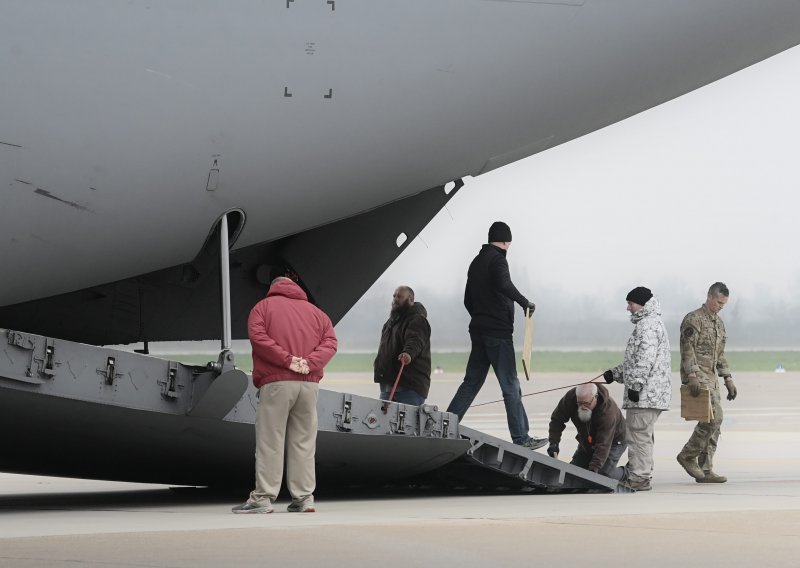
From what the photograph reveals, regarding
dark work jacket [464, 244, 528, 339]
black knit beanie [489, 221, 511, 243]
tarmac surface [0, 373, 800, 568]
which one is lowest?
tarmac surface [0, 373, 800, 568]

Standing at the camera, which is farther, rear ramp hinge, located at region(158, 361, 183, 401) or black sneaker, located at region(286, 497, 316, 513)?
black sneaker, located at region(286, 497, 316, 513)

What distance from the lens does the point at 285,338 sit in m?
8.36

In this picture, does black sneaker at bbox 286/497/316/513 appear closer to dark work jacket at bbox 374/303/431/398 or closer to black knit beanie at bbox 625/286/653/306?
dark work jacket at bbox 374/303/431/398

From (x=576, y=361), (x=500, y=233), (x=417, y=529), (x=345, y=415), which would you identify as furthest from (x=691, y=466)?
(x=576, y=361)

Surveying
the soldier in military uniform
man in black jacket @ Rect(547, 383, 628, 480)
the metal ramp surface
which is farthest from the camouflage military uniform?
the metal ramp surface

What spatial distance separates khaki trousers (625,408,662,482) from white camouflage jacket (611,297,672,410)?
0.09m

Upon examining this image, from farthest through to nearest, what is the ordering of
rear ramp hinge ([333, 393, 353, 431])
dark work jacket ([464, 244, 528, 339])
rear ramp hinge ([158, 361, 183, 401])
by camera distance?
1. dark work jacket ([464, 244, 528, 339])
2. rear ramp hinge ([333, 393, 353, 431])
3. rear ramp hinge ([158, 361, 183, 401])

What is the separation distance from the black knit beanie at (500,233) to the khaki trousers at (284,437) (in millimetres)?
2746

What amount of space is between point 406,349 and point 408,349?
19 millimetres

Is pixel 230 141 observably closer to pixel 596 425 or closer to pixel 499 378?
pixel 499 378

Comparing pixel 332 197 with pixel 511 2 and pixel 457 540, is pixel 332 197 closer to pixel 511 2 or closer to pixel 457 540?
pixel 511 2

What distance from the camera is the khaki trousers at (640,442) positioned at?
10516 mm

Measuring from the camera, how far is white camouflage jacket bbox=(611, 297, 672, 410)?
10.6m

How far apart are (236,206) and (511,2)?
2.23 metres
